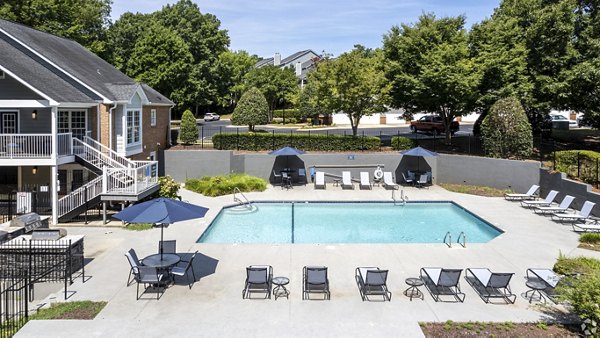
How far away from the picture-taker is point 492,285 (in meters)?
12.4

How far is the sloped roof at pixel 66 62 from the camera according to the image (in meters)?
22.6

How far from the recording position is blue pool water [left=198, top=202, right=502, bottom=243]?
63.4 feet

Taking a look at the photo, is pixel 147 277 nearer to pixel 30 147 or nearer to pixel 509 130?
pixel 30 147

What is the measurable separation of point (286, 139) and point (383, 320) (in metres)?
21.1

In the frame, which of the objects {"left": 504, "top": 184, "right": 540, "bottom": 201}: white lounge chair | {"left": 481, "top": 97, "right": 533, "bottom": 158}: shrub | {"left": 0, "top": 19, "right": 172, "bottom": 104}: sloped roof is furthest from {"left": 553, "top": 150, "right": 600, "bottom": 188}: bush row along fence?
{"left": 0, "top": 19, "right": 172, "bottom": 104}: sloped roof

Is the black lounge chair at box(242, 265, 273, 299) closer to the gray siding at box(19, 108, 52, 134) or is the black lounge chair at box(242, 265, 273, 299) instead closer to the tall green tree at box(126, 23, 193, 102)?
the gray siding at box(19, 108, 52, 134)

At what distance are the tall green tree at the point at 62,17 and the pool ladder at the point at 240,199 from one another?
→ 82.3ft

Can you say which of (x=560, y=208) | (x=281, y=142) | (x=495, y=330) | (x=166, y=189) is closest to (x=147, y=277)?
(x=495, y=330)

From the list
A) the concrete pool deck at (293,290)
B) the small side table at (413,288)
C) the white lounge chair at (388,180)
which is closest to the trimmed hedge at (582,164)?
the concrete pool deck at (293,290)

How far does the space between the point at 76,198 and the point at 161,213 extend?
351 inches

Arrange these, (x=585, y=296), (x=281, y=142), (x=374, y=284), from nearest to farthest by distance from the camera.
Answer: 1. (x=585, y=296)
2. (x=374, y=284)
3. (x=281, y=142)

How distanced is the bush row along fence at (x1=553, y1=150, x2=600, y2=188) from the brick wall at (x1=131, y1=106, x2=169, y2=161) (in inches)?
861

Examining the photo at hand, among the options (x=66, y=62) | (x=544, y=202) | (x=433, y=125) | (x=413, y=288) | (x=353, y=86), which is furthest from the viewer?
(x=433, y=125)

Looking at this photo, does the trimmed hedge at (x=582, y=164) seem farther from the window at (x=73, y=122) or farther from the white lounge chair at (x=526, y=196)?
the window at (x=73, y=122)
